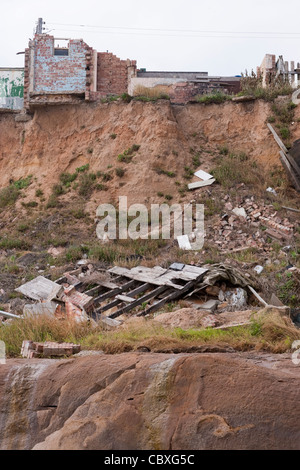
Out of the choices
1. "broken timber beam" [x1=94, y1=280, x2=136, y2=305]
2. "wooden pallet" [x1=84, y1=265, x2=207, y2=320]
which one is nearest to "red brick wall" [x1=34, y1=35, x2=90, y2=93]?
"wooden pallet" [x1=84, y1=265, x2=207, y2=320]

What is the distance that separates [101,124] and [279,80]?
697 cm

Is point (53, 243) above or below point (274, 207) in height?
below

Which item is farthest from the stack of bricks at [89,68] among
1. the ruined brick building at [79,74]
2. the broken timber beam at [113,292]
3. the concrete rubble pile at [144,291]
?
the broken timber beam at [113,292]

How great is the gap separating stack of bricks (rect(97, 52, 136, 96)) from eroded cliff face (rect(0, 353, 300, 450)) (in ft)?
55.3

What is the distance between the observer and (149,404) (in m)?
3.99

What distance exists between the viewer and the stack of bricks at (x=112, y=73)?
1989 centimetres

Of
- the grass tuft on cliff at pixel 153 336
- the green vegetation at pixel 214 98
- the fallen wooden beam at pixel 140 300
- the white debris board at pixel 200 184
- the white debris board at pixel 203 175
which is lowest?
the fallen wooden beam at pixel 140 300

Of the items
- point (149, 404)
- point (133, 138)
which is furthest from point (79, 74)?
point (149, 404)

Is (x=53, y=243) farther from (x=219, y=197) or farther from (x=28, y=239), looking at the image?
(x=219, y=197)

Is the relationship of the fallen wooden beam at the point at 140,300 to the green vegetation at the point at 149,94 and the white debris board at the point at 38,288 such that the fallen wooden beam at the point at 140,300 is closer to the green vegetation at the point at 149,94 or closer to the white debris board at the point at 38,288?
the white debris board at the point at 38,288

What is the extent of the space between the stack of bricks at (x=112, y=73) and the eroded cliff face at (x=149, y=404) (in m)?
16.9

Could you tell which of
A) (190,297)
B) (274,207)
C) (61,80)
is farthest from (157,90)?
(190,297)

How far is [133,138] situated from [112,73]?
3.44 metres

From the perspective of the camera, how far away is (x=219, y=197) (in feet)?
52.5
